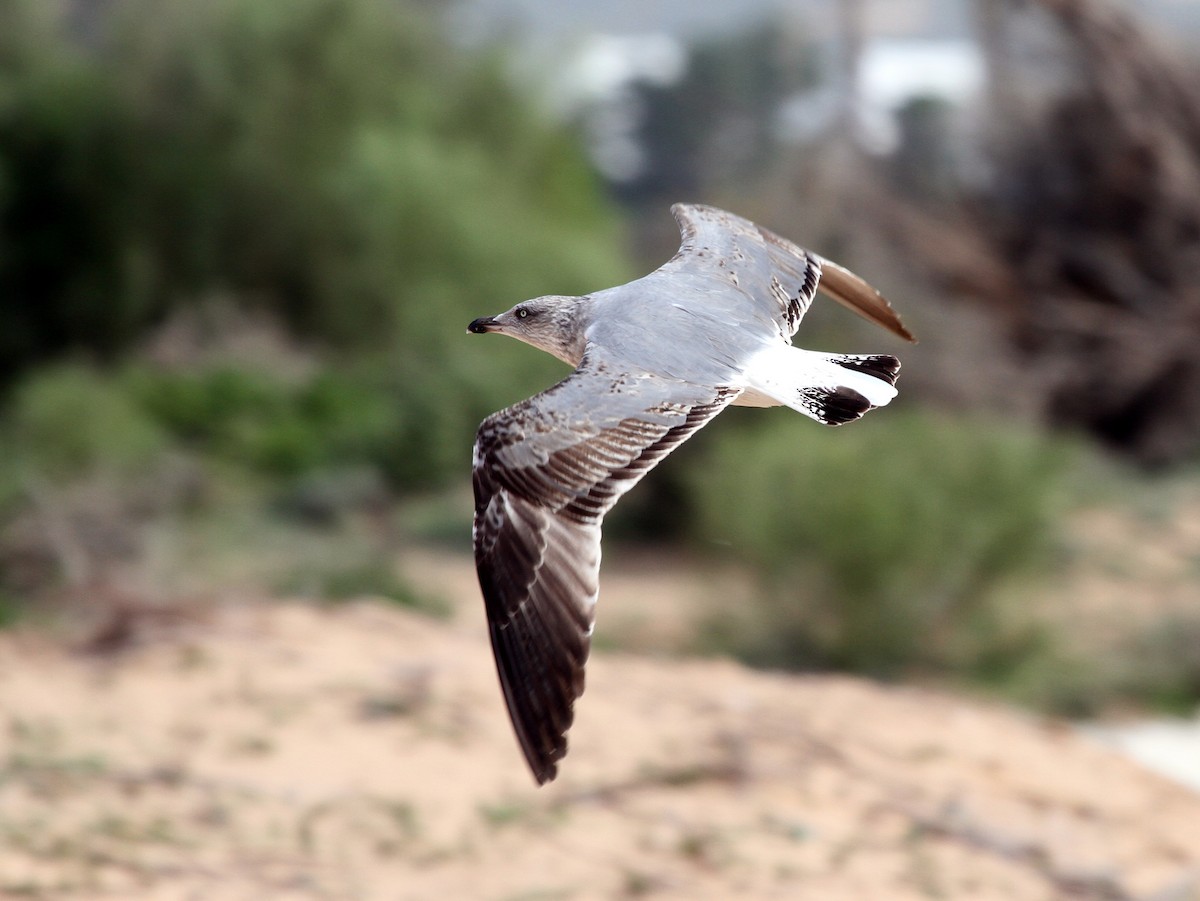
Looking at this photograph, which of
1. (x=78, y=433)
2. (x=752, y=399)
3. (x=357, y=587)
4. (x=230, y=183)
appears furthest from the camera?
(x=230, y=183)

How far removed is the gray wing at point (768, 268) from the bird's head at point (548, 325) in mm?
360

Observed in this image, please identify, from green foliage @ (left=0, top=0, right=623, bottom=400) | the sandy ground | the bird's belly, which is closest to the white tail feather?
the bird's belly

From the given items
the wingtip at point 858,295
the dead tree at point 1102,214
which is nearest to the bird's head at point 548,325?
the wingtip at point 858,295

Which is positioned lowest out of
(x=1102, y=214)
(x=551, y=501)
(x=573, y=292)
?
(x=551, y=501)

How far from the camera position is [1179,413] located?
12.7 meters

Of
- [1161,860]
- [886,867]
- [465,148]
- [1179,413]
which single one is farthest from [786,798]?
[465,148]

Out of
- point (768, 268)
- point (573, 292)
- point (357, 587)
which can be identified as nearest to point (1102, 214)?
point (573, 292)

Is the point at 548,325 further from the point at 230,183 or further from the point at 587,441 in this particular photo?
the point at 230,183

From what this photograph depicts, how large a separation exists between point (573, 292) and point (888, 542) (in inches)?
197

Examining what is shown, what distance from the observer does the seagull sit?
9.59 feet

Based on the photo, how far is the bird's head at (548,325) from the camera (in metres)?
3.71

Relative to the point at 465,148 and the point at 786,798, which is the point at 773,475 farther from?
the point at 465,148

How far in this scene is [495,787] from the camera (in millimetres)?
5746

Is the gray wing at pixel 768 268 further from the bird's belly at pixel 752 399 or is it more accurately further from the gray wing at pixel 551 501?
the gray wing at pixel 551 501
